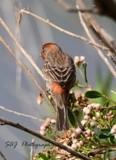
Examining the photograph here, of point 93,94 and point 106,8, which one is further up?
point 93,94

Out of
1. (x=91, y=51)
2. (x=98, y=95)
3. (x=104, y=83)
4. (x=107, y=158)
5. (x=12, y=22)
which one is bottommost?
(x=107, y=158)

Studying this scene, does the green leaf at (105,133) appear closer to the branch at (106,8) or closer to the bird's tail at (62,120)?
the bird's tail at (62,120)

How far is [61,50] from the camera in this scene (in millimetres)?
4613

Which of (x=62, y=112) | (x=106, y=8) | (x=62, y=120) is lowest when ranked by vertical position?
(x=106, y=8)

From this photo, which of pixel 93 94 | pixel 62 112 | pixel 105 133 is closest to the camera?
pixel 105 133

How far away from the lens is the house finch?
10.9 ft

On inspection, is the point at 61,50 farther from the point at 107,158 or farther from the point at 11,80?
the point at 107,158

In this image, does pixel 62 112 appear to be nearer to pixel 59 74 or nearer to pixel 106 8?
pixel 59 74

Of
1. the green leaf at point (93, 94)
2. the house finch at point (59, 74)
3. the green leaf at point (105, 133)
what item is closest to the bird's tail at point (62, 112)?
the house finch at point (59, 74)

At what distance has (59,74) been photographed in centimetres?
419

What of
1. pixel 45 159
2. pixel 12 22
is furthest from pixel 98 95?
pixel 12 22

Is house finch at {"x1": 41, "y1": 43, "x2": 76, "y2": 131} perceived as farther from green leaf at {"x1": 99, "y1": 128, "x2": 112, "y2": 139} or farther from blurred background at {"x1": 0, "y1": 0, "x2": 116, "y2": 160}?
green leaf at {"x1": 99, "y1": 128, "x2": 112, "y2": 139}

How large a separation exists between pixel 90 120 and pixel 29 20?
1.76m

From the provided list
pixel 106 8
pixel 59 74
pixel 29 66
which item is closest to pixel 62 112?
pixel 29 66
